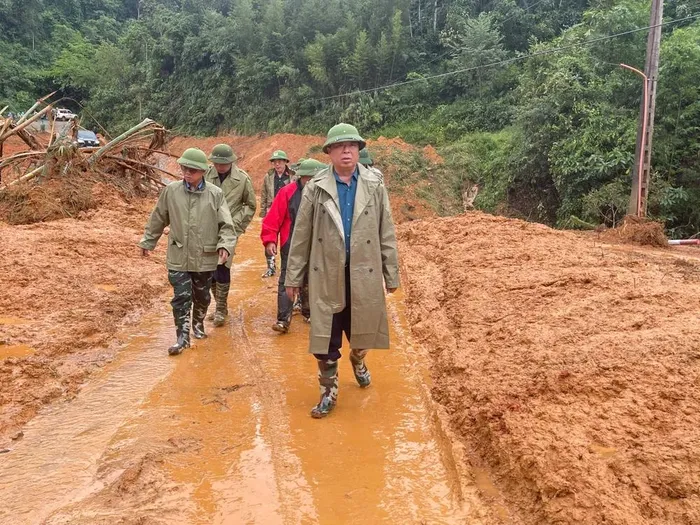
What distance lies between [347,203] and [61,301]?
4275 mm

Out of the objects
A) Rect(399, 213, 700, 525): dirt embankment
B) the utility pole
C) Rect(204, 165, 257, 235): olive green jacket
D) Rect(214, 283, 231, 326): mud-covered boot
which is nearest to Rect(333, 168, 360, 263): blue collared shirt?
Result: Rect(399, 213, 700, 525): dirt embankment

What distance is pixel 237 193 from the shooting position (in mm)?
6566

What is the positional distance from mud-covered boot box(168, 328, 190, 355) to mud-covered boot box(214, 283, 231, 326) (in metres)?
0.85

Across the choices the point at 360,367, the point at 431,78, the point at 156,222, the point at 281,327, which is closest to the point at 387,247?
the point at 360,367

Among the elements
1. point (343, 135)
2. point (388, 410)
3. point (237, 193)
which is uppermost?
point (343, 135)

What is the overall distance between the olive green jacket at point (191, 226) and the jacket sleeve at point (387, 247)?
192cm

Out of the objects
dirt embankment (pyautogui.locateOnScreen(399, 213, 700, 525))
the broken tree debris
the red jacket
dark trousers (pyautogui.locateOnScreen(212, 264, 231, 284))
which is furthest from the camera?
the broken tree debris

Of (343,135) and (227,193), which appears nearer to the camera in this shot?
(343,135)

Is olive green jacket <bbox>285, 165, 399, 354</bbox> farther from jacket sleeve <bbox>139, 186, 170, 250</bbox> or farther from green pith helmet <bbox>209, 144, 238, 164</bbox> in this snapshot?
green pith helmet <bbox>209, 144, 238, 164</bbox>

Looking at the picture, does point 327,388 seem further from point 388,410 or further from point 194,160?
point 194,160

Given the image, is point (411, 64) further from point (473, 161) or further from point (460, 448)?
point (460, 448)

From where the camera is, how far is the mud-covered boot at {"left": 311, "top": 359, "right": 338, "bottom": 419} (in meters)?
4.23

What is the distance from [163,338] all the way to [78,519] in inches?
125

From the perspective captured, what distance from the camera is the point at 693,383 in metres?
3.51
